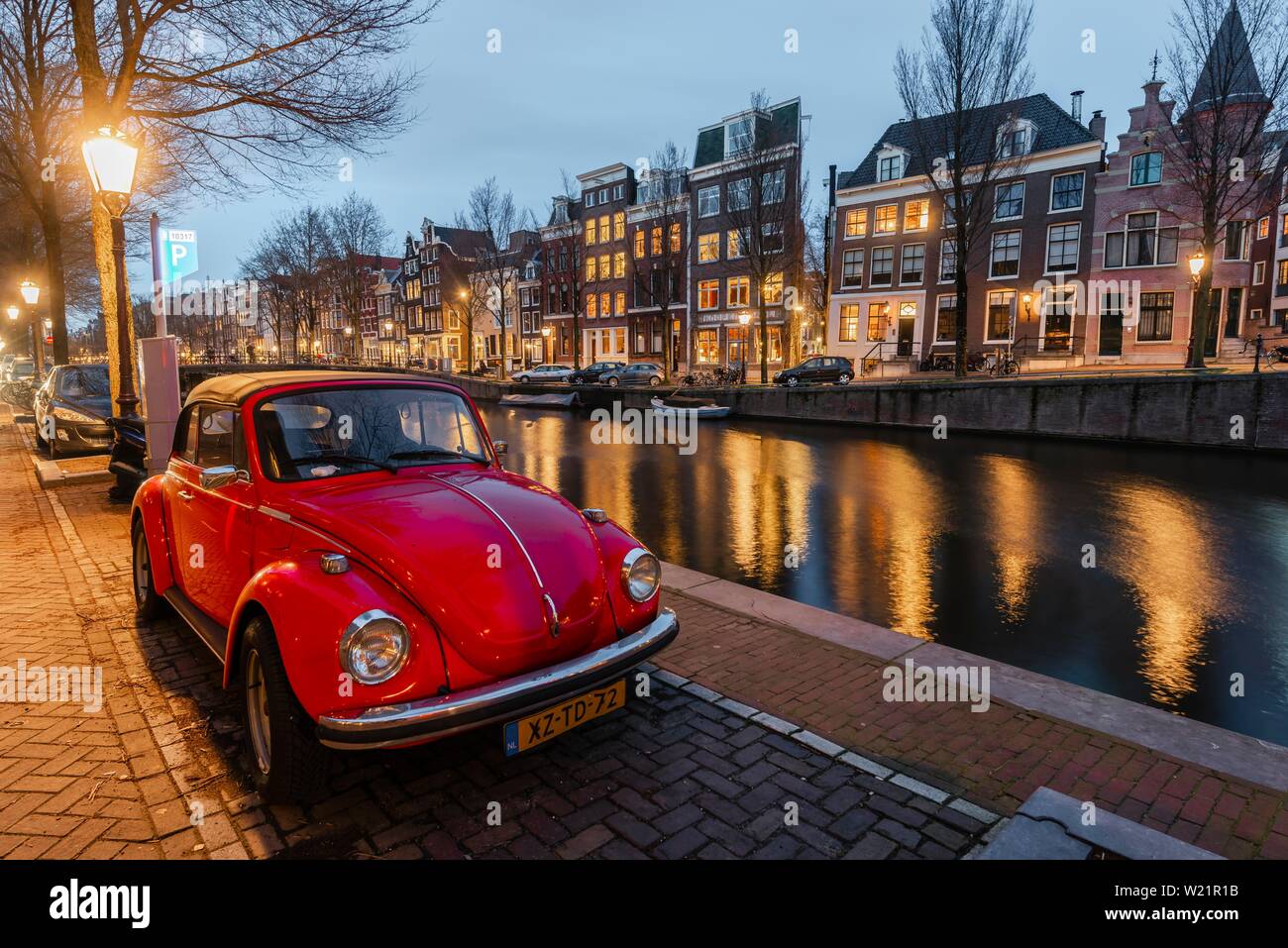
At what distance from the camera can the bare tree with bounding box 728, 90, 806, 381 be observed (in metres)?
34.2

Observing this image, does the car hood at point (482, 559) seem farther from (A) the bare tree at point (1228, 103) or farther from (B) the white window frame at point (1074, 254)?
(B) the white window frame at point (1074, 254)

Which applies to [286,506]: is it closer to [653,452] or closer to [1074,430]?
[653,452]

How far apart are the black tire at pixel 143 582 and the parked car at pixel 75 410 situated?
33.4ft

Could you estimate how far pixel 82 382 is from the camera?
15336mm

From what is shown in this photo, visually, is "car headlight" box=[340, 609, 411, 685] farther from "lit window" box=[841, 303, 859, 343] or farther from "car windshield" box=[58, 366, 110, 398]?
"lit window" box=[841, 303, 859, 343]

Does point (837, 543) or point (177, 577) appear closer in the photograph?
point (177, 577)

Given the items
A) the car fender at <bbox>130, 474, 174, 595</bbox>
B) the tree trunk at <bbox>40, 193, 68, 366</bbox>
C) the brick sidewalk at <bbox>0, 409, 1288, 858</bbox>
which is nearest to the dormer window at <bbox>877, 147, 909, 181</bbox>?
the tree trunk at <bbox>40, 193, 68, 366</bbox>

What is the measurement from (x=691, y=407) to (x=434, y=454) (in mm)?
25747

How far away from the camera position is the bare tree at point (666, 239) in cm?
4341

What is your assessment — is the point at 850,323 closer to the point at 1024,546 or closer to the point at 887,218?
the point at 887,218

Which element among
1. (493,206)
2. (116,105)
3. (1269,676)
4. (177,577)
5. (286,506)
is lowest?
(1269,676)

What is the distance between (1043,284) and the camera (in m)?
35.7
